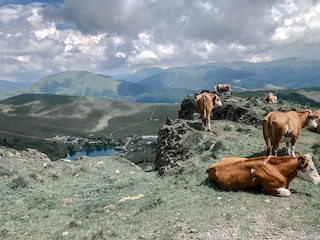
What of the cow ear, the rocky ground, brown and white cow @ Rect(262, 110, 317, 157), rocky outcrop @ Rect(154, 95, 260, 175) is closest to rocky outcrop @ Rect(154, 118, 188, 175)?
rocky outcrop @ Rect(154, 95, 260, 175)

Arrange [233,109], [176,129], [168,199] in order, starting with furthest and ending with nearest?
[233,109] → [176,129] → [168,199]

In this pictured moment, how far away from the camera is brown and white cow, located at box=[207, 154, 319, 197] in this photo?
13211 mm

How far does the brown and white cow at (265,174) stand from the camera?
1321cm

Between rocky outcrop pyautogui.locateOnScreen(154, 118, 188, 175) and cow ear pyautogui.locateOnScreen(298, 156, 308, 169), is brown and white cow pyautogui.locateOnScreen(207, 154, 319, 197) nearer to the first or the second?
cow ear pyautogui.locateOnScreen(298, 156, 308, 169)

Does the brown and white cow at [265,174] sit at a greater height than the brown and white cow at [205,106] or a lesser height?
lesser

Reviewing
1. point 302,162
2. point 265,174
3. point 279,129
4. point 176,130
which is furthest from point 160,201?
point 176,130

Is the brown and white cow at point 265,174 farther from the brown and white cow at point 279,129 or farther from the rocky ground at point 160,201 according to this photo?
the brown and white cow at point 279,129

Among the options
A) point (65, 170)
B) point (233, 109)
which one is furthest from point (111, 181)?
point (233, 109)

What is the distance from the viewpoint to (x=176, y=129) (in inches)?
1107

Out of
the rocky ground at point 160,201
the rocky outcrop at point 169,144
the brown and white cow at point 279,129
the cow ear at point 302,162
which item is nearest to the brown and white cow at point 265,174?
the cow ear at point 302,162

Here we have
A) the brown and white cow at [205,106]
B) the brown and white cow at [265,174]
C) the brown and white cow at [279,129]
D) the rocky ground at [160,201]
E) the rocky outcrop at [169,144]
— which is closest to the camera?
the rocky ground at [160,201]

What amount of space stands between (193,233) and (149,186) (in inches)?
307

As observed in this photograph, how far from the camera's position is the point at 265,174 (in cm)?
1340

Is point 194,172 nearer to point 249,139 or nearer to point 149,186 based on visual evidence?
point 149,186
